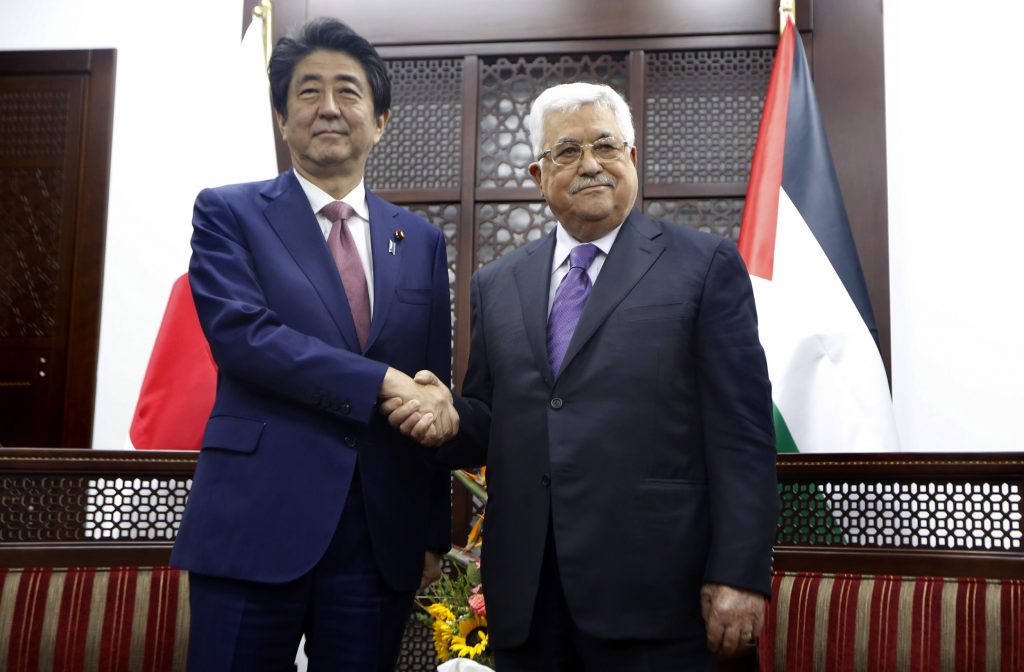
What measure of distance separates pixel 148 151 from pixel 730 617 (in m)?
2.94

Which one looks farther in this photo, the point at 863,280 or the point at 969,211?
the point at 969,211

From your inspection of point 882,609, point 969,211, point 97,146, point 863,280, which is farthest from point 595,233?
point 97,146

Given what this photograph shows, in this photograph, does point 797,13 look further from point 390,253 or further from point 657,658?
point 657,658

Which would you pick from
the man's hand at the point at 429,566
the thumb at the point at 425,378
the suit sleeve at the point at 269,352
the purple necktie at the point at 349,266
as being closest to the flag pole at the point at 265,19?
the purple necktie at the point at 349,266

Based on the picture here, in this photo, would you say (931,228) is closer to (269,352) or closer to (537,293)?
(537,293)

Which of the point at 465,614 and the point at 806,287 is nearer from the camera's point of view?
the point at 465,614

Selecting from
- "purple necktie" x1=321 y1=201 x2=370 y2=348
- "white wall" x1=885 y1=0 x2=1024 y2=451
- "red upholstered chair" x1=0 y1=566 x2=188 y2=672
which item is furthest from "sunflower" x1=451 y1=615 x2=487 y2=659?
"white wall" x1=885 y1=0 x2=1024 y2=451

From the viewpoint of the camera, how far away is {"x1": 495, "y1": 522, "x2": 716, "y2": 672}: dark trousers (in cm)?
150

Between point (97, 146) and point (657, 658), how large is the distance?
9.94ft

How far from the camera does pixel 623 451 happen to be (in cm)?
156

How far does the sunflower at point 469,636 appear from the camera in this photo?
240cm

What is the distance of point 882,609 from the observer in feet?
6.81

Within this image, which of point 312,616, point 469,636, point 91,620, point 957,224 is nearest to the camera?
point 312,616

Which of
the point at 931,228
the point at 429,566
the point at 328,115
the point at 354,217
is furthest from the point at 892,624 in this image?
the point at 931,228
